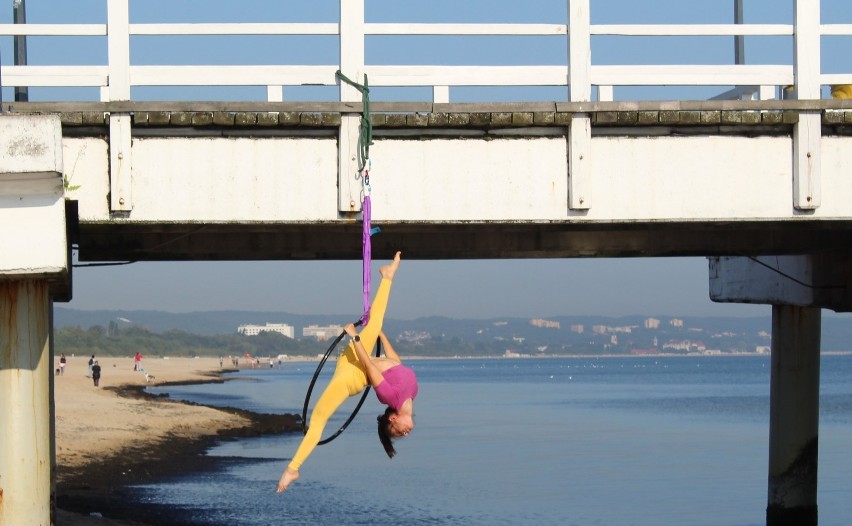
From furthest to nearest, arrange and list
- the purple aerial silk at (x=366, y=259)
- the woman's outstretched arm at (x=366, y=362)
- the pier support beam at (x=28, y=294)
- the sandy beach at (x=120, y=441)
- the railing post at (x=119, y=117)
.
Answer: the sandy beach at (x=120, y=441) → the railing post at (x=119, y=117) → the pier support beam at (x=28, y=294) → the purple aerial silk at (x=366, y=259) → the woman's outstretched arm at (x=366, y=362)

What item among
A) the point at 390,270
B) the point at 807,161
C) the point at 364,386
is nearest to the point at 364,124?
the point at 390,270

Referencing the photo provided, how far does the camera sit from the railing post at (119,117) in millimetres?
12492

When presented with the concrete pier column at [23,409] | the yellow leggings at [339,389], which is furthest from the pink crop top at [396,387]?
the concrete pier column at [23,409]

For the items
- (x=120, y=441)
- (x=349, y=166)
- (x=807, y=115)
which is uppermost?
(x=807, y=115)

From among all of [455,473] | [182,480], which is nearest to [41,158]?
[182,480]

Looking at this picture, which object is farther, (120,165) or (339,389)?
(120,165)

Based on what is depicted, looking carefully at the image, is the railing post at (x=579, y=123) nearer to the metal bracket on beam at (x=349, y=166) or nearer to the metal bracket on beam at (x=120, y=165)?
the metal bracket on beam at (x=349, y=166)

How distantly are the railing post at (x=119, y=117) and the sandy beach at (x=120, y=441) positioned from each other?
882cm

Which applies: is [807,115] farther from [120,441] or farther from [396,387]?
[120,441]

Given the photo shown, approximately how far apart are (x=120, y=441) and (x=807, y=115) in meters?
30.5

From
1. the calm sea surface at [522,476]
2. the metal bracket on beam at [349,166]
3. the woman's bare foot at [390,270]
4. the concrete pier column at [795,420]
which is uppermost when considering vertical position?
the metal bracket on beam at [349,166]

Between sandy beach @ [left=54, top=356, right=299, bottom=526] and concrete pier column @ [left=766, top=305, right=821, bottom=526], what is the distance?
11339mm

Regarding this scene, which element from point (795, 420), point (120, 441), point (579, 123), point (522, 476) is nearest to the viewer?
point (579, 123)

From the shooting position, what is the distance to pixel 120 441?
39.8m
